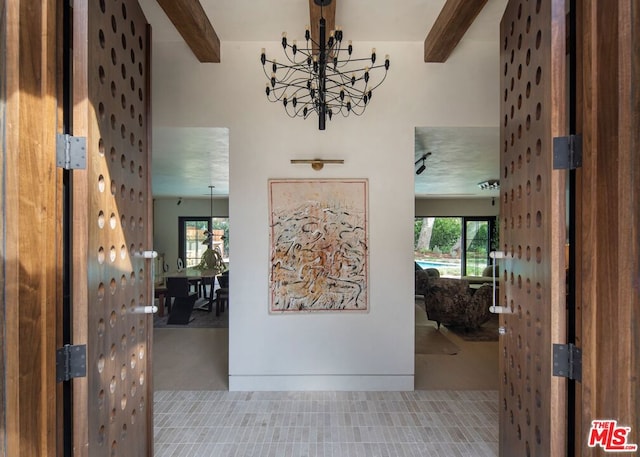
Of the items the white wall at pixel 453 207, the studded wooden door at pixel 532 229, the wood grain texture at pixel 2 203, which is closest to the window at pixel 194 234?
the white wall at pixel 453 207

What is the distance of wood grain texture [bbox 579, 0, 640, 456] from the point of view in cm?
94

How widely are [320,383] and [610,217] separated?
256 cm

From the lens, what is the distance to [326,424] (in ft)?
7.64

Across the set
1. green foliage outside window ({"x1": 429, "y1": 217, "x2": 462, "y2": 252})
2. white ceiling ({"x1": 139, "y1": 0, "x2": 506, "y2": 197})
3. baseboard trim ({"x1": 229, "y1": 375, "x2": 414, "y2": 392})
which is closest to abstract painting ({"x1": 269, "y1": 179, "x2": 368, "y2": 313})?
baseboard trim ({"x1": 229, "y1": 375, "x2": 414, "y2": 392})

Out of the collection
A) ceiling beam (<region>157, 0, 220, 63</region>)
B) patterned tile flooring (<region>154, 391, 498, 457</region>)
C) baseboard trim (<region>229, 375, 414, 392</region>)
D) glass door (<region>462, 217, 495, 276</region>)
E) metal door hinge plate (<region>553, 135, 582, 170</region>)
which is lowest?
patterned tile flooring (<region>154, 391, 498, 457</region>)

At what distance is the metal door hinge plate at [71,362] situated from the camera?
41.5 inches

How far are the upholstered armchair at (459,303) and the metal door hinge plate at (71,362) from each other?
14.5ft

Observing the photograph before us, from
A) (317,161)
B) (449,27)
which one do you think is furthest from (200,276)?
(449,27)

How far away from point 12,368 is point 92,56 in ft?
3.60

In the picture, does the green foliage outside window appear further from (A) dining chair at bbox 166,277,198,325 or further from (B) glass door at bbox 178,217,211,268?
(A) dining chair at bbox 166,277,198,325

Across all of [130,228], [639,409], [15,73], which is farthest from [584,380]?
[15,73]

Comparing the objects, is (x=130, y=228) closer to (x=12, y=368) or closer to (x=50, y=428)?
(x=12, y=368)

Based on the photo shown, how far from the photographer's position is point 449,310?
453 centimetres

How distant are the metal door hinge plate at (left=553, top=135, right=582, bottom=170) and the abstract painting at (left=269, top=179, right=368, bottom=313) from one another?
181 cm
